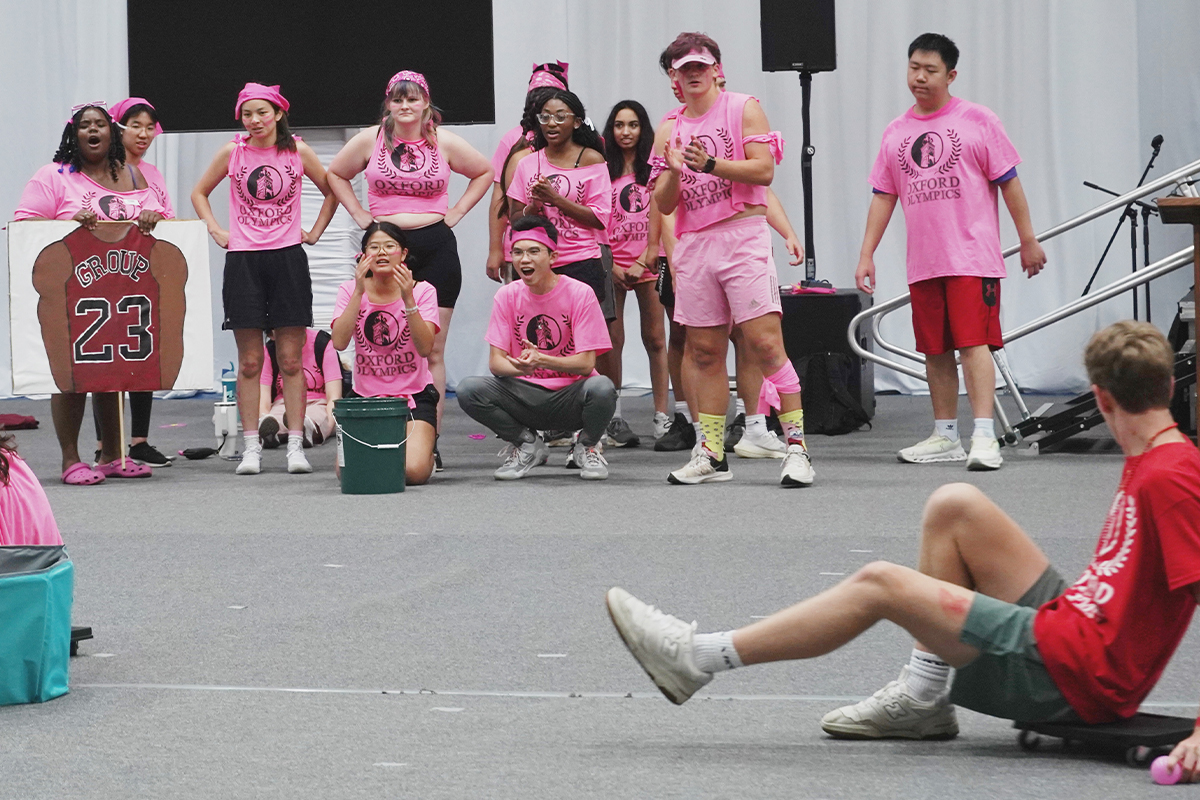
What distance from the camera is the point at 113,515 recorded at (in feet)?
15.0

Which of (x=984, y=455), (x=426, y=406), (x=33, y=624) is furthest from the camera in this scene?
(x=426, y=406)

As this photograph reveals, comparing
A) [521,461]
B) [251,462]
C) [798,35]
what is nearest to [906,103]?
[798,35]

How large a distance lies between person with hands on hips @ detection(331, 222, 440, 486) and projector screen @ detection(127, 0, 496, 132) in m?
2.78

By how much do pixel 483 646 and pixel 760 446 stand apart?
3130 millimetres

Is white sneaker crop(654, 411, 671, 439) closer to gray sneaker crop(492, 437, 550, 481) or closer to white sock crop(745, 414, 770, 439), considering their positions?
white sock crop(745, 414, 770, 439)

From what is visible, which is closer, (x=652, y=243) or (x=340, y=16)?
(x=652, y=243)

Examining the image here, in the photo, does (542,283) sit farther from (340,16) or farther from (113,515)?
(340,16)

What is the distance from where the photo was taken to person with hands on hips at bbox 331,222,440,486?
205 inches


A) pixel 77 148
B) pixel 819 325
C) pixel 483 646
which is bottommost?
pixel 483 646

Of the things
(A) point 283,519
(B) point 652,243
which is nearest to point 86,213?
(A) point 283,519

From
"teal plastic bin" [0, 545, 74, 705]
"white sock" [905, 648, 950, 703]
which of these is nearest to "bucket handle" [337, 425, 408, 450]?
"teal plastic bin" [0, 545, 74, 705]

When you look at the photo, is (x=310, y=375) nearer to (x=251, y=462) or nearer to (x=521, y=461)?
(x=251, y=462)

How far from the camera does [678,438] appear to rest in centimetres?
620

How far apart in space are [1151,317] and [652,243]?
150 inches
